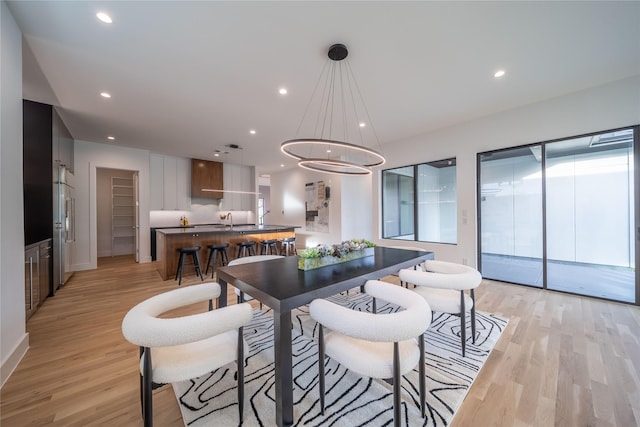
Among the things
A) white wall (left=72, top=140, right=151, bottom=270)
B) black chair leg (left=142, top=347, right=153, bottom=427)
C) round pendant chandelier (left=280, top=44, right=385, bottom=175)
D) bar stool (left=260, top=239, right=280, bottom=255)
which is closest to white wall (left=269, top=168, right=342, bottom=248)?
round pendant chandelier (left=280, top=44, right=385, bottom=175)

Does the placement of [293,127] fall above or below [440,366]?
above

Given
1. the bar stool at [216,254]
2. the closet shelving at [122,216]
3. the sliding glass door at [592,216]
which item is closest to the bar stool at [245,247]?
the bar stool at [216,254]

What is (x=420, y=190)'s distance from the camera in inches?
211

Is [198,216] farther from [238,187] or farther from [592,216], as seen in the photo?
[592,216]

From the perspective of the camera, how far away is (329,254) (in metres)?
2.35

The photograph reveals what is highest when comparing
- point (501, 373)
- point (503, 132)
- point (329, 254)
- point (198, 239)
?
point (503, 132)

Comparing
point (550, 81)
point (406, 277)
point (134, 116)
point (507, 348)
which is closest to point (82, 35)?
point (134, 116)

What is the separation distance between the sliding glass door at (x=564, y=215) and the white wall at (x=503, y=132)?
17cm

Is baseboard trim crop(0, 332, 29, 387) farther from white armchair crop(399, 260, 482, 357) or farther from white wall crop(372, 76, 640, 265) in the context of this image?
white wall crop(372, 76, 640, 265)

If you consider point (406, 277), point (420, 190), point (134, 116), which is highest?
point (134, 116)

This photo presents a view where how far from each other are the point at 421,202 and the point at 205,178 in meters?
6.34

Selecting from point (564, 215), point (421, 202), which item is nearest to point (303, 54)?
point (421, 202)

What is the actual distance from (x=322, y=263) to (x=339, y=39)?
2.23 m

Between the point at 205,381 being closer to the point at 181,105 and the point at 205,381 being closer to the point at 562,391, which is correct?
the point at 562,391
